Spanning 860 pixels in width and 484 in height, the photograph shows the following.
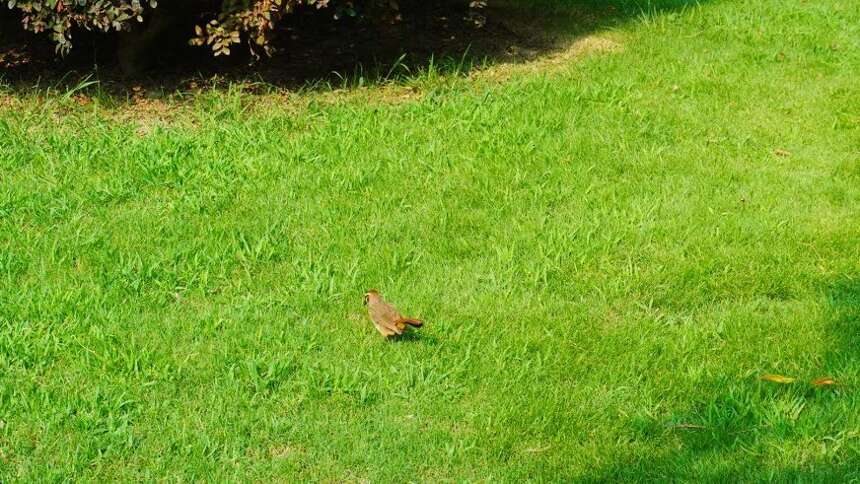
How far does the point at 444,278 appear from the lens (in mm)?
4941

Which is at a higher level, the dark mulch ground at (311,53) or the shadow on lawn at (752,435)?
the dark mulch ground at (311,53)

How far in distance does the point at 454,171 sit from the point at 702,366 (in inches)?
77.1

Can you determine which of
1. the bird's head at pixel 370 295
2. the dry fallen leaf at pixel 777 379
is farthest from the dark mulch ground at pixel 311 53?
the dry fallen leaf at pixel 777 379

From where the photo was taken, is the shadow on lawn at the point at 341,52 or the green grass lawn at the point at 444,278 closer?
the green grass lawn at the point at 444,278

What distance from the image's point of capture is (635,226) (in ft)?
17.6

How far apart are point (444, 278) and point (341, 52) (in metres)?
2.99

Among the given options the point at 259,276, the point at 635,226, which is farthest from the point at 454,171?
the point at 259,276

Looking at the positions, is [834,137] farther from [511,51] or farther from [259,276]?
[259,276]

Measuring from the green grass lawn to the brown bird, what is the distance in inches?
3.7

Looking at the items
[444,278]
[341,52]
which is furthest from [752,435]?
[341,52]

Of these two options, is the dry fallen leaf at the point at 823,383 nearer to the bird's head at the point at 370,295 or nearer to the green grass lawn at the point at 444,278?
the green grass lawn at the point at 444,278

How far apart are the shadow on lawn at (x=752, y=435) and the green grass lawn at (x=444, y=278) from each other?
0.4 inches

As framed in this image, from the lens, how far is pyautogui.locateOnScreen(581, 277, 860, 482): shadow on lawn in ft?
12.5

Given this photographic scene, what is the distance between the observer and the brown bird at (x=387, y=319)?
437cm
